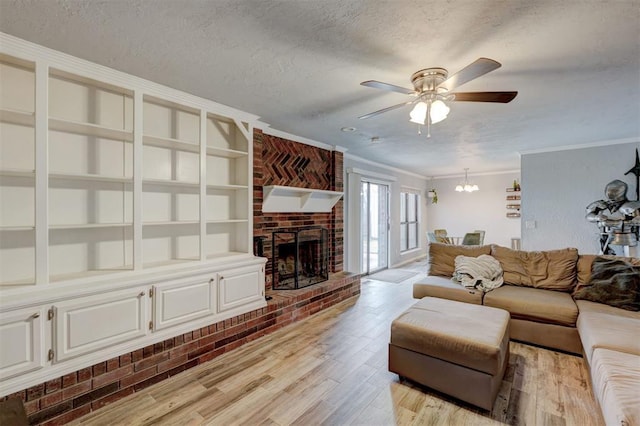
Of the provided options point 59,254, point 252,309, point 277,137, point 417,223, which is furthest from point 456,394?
point 417,223

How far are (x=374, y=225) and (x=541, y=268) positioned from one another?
A: 11.0 ft

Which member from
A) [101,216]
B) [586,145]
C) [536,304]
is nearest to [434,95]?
[536,304]

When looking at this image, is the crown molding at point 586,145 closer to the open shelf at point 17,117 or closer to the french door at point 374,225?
the french door at point 374,225

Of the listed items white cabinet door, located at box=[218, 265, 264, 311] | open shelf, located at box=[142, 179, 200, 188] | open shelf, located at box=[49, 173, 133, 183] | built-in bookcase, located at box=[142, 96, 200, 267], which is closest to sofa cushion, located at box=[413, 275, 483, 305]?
white cabinet door, located at box=[218, 265, 264, 311]

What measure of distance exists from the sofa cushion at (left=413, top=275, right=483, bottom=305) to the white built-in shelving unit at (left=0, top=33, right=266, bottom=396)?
1983 millimetres

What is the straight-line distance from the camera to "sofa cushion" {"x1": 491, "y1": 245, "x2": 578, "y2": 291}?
323 cm

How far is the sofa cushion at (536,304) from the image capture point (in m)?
2.73

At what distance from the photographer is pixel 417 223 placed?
8492 millimetres

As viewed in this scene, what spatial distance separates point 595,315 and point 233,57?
11.9 ft

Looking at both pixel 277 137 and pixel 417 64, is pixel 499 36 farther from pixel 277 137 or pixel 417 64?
pixel 277 137

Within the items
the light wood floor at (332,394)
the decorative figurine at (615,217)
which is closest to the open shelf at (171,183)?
the light wood floor at (332,394)

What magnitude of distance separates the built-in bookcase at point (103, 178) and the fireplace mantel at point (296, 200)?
0.40 meters

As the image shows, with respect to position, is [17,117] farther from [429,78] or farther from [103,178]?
[429,78]

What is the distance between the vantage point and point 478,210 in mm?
7988
